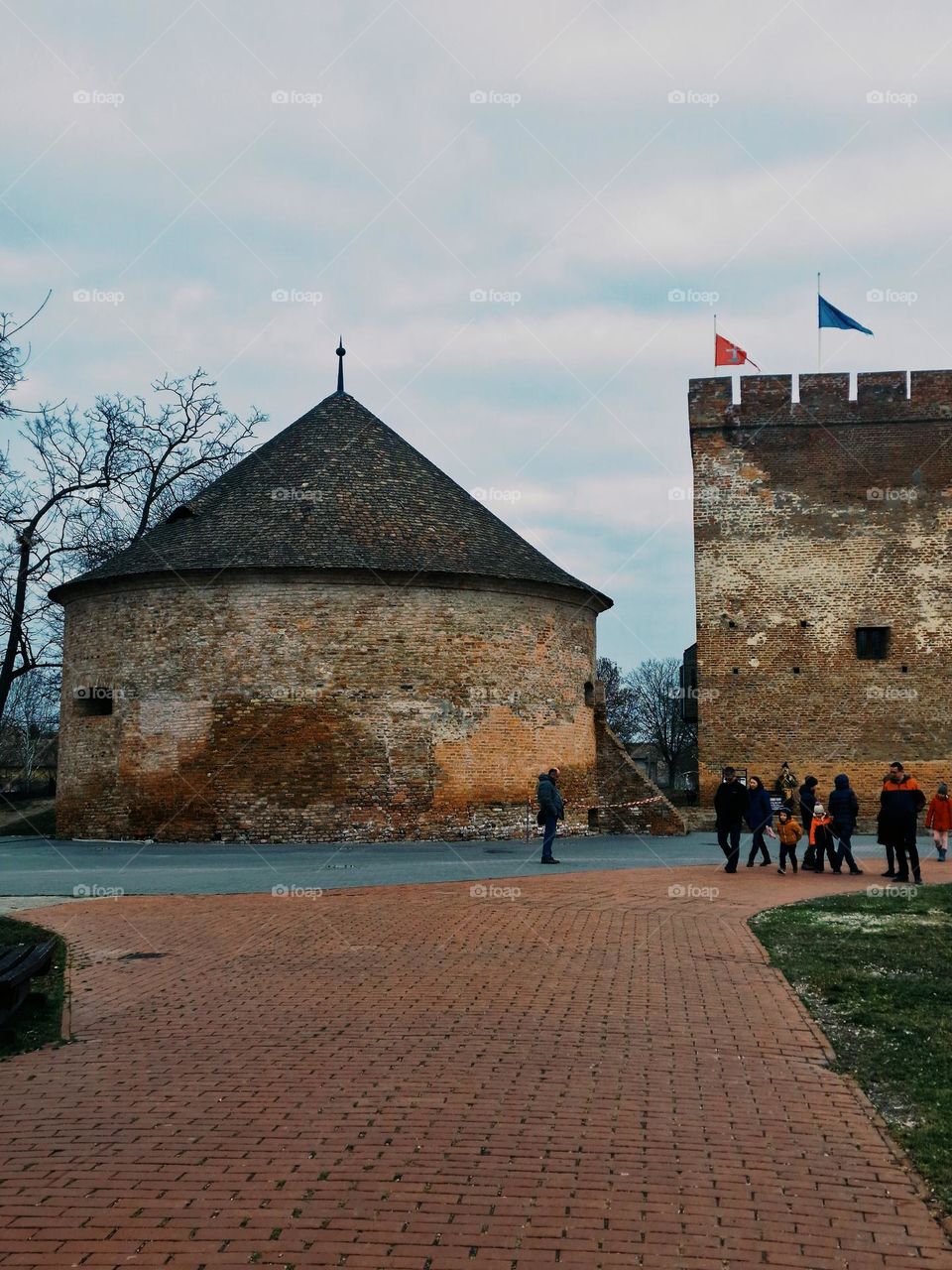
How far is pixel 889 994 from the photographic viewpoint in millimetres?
9211

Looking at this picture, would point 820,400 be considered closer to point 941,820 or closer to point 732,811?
point 941,820

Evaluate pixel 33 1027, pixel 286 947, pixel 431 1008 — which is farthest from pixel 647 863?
pixel 33 1027

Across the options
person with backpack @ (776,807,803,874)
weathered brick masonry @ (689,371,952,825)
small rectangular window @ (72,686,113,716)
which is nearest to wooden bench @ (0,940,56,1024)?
person with backpack @ (776,807,803,874)

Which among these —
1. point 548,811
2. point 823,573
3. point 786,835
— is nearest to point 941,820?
point 786,835

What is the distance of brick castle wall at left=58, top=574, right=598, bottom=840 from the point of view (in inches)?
920

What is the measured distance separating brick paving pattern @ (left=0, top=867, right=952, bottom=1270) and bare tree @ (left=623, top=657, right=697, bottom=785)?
56.8m

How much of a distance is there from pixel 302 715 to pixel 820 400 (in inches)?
625

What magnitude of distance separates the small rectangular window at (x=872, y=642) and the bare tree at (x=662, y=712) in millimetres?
35645

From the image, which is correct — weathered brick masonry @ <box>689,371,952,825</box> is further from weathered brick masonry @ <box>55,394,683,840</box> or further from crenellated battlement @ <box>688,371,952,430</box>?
weathered brick masonry @ <box>55,394,683,840</box>

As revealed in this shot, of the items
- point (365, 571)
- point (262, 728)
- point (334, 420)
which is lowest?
point (262, 728)

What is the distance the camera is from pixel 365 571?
23922mm

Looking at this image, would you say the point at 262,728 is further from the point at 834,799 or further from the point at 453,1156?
the point at 453,1156

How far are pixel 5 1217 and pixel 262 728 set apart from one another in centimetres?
1859

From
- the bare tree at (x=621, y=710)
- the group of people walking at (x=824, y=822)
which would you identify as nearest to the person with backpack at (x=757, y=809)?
the group of people walking at (x=824, y=822)
